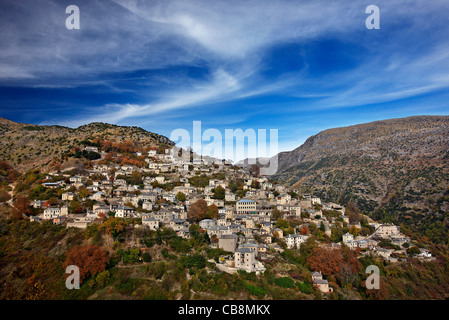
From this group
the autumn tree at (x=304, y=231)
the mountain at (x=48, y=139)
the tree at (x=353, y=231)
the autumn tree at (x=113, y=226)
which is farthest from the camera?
the mountain at (x=48, y=139)

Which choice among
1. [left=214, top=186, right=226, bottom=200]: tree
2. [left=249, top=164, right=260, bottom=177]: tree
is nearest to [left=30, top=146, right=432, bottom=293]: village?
[left=214, top=186, right=226, bottom=200]: tree

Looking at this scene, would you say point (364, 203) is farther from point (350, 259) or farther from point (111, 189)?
point (111, 189)

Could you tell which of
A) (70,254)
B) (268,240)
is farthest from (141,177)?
(268,240)

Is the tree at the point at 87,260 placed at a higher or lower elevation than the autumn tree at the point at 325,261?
higher

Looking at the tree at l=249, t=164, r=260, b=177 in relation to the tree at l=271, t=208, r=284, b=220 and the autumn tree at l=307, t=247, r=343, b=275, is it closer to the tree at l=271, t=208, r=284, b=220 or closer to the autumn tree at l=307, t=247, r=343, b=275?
the tree at l=271, t=208, r=284, b=220

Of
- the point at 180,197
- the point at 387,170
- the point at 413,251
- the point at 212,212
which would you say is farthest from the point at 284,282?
the point at 387,170

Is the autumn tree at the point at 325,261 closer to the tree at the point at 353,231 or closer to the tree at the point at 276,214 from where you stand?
the tree at the point at 276,214

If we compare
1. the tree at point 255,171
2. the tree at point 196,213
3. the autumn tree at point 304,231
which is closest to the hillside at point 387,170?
the tree at point 255,171
